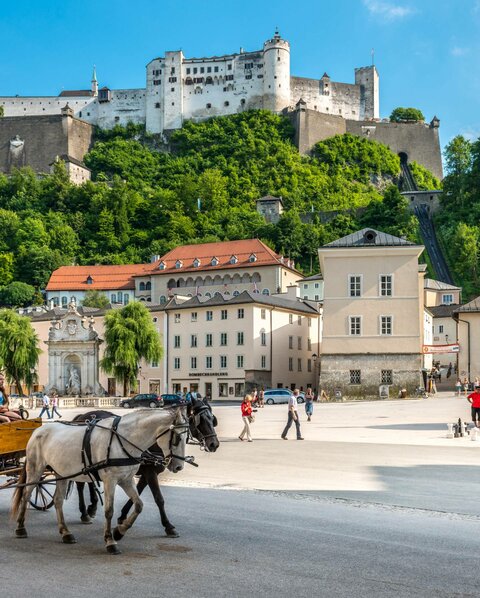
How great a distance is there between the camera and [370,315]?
184 feet

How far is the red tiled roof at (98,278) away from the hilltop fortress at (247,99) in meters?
45.3

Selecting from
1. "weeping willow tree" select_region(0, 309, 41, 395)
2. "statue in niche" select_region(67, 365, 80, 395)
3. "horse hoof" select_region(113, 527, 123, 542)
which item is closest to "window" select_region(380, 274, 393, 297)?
"statue in niche" select_region(67, 365, 80, 395)

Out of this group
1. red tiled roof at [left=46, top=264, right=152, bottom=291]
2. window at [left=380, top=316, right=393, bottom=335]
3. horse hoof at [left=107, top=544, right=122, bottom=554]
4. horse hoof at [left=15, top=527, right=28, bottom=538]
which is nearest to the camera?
horse hoof at [left=107, top=544, right=122, bottom=554]

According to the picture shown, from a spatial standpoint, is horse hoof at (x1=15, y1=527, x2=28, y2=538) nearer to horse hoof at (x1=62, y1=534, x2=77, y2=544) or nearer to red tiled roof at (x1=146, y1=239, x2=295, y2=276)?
horse hoof at (x1=62, y1=534, x2=77, y2=544)

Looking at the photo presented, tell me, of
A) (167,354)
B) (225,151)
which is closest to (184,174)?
(225,151)

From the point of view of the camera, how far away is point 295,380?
71.9m

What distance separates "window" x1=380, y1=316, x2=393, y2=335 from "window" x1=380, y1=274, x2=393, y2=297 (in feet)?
4.73

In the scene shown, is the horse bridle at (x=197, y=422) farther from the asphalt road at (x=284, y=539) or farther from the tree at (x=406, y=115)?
the tree at (x=406, y=115)

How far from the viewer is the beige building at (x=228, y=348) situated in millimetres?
68938

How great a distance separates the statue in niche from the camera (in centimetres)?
6769

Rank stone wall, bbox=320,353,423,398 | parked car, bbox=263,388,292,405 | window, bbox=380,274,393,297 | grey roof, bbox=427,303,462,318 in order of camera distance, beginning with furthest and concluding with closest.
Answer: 1. grey roof, bbox=427,303,462,318
2. parked car, bbox=263,388,292,405
3. window, bbox=380,274,393,297
4. stone wall, bbox=320,353,423,398

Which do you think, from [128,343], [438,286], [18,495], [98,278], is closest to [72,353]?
[128,343]

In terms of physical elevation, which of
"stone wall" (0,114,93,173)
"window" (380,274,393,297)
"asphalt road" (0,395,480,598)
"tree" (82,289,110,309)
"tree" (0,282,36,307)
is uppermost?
"stone wall" (0,114,93,173)

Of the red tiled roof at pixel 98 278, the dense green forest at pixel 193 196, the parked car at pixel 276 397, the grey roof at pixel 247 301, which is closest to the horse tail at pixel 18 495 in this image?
the parked car at pixel 276 397
